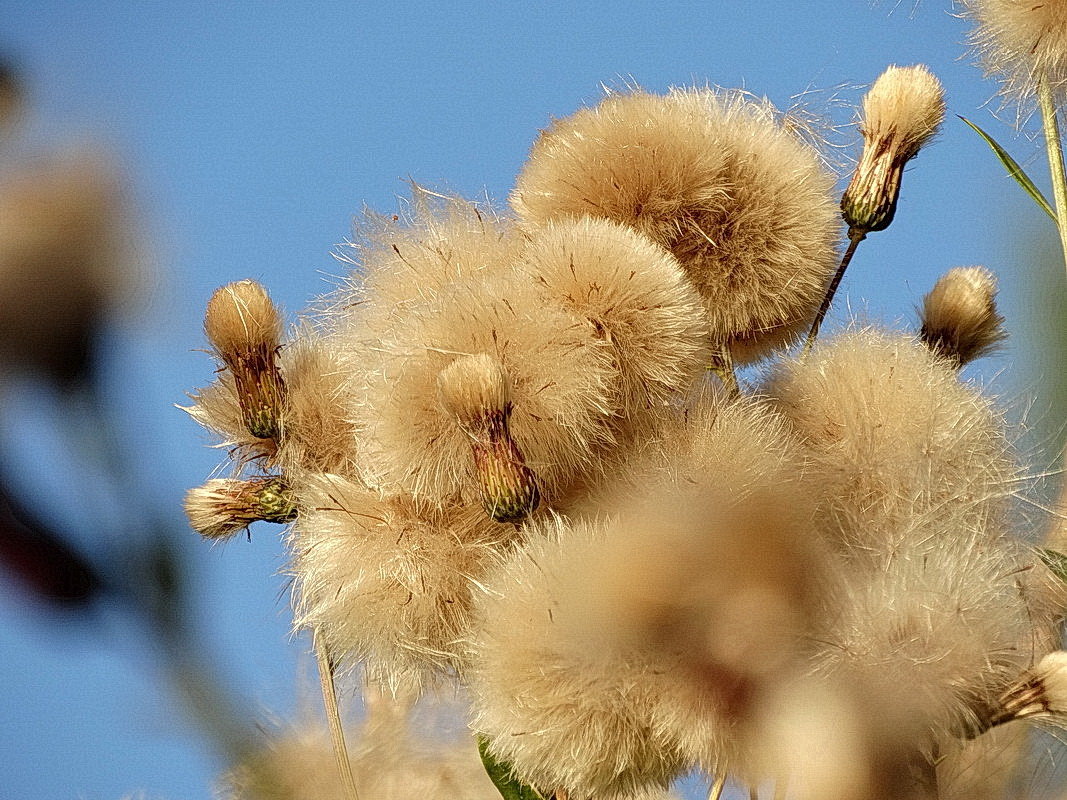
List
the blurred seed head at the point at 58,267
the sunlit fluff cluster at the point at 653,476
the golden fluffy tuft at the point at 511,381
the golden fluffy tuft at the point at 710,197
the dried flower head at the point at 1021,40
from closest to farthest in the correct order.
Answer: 1. the blurred seed head at the point at 58,267
2. the sunlit fluff cluster at the point at 653,476
3. the golden fluffy tuft at the point at 511,381
4. the golden fluffy tuft at the point at 710,197
5. the dried flower head at the point at 1021,40

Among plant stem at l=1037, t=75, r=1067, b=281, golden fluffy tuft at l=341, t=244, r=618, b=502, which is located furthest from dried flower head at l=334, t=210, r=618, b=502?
plant stem at l=1037, t=75, r=1067, b=281

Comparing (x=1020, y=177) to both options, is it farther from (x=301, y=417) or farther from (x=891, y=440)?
(x=301, y=417)

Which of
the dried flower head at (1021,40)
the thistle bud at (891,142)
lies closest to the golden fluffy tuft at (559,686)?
the thistle bud at (891,142)

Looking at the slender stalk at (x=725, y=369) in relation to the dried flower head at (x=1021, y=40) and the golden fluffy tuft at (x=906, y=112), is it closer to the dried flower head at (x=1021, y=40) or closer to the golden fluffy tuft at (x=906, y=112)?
the golden fluffy tuft at (x=906, y=112)

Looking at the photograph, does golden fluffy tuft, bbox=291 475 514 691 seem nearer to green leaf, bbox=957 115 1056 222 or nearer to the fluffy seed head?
the fluffy seed head

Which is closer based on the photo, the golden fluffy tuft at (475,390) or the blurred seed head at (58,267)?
the blurred seed head at (58,267)

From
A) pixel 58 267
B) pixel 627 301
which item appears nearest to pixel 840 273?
pixel 627 301
